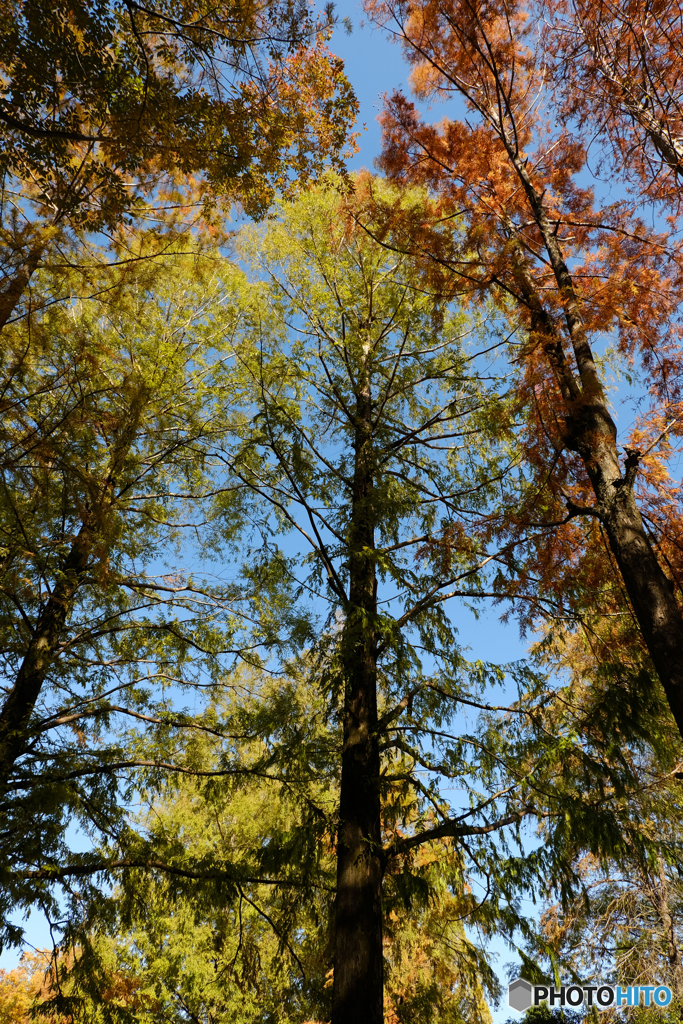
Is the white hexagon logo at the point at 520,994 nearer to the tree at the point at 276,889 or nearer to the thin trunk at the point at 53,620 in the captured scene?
the tree at the point at 276,889

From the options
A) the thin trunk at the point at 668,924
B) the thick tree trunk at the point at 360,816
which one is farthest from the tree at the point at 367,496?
the thin trunk at the point at 668,924

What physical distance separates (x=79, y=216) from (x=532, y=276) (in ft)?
12.4

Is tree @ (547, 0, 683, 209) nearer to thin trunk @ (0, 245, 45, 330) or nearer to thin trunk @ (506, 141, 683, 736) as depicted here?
thin trunk @ (506, 141, 683, 736)

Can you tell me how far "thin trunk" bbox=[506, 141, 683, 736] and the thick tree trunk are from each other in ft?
5.32

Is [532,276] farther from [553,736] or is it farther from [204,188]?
[553,736]

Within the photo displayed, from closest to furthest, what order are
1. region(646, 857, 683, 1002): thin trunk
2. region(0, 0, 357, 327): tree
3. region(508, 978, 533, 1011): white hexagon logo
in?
region(0, 0, 357, 327): tree → region(508, 978, 533, 1011): white hexagon logo → region(646, 857, 683, 1002): thin trunk

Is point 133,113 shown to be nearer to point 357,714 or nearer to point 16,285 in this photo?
point 16,285

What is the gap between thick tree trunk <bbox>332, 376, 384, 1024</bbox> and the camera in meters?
3.03

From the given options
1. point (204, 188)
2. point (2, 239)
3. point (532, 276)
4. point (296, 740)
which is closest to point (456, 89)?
point (532, 276)

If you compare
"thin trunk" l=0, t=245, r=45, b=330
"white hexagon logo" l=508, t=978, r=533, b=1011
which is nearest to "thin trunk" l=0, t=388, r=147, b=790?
"thin trunk" l=0, t=245, r=45, b=330

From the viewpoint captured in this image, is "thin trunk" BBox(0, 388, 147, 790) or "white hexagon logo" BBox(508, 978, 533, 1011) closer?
"thin trunk" BBox(0, 388, 147, 790)

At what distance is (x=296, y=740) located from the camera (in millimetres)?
4262

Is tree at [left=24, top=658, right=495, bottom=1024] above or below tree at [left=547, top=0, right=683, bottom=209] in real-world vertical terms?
below

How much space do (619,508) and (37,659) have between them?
4.50 m
